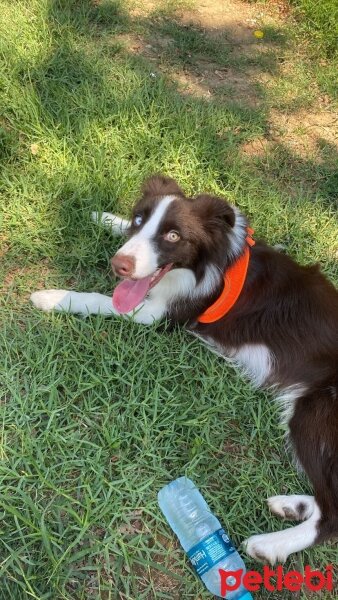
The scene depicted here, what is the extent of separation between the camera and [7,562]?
214cm

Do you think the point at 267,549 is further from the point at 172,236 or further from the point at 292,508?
the point at 172,236

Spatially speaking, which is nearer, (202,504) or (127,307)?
(202,504)

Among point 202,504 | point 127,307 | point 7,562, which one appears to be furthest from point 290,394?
point 7,562

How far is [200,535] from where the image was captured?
2414mm

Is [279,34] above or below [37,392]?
above

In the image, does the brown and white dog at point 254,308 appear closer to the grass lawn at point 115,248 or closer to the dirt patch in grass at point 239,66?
the grass lawn at point 115,248

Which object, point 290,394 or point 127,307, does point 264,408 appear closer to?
point 290,394

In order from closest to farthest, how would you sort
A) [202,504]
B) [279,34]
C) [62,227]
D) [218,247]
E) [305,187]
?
[202,504] → [218,247] → [62,227] → [305,187] → [279,34]

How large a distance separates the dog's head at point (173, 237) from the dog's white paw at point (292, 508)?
1263 mm

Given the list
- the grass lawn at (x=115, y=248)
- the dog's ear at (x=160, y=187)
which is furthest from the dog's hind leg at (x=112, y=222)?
the dog's ear at (x=160, y=187)

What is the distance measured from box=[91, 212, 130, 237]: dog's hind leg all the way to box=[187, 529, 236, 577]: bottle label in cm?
196

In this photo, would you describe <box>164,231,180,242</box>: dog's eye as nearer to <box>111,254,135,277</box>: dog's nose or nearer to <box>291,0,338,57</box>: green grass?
<box>111,254,135,277</box>: dog's nose

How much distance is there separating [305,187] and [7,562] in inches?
138

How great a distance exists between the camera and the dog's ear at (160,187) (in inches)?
112
